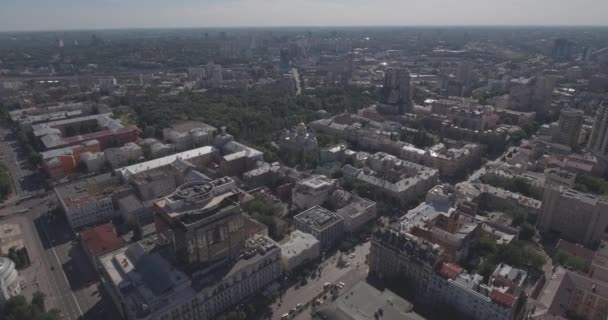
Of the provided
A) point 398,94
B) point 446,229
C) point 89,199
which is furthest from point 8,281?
point 398,94

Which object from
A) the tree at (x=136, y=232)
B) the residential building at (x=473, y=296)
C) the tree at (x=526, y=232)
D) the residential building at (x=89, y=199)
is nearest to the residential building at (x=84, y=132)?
the residential building at (x=89, y=199)

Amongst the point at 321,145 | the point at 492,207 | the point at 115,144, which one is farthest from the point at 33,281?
the point at 492,207

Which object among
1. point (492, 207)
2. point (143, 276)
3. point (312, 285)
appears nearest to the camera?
point (143, 276)

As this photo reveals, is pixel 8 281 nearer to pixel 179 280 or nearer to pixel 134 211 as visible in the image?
pixel 134 211

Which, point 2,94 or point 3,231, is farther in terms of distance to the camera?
point 2,94

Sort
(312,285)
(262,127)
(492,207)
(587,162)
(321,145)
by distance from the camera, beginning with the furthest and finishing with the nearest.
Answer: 1. (262,127)
2. (321,145)
3. (587,162)
4. (492,207)
5. (312,285)

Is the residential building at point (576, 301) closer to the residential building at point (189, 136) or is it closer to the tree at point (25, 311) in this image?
the tree at point (25, 311)

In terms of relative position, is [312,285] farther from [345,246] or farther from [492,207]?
[492,207]
